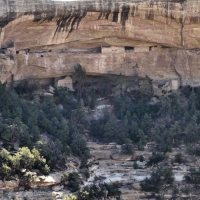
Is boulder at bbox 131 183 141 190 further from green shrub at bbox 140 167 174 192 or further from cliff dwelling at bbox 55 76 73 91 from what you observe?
cliff dwelling at bbox 55 76 73 91

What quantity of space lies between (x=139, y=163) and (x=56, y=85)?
19.6 feet

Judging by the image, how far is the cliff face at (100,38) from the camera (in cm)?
3647

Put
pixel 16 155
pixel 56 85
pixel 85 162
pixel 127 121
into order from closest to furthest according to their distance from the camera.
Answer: pixel 16 155, pixel 85 162, pixel 127 121, pixel 56 85

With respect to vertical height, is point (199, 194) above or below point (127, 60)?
below

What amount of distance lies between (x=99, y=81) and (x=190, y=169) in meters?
7.00

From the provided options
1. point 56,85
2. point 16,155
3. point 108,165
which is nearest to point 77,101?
point 56,85

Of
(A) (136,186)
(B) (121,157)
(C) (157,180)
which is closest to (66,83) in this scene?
(B) (121,157)

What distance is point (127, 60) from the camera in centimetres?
3953

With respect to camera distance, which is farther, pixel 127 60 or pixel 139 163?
pixel 127 60

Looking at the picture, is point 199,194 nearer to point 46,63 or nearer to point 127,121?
point 127,121

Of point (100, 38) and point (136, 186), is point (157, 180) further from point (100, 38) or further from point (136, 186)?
point (100, 38)

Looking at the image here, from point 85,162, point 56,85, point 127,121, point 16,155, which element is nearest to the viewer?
point 16,155

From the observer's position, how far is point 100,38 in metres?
38.6

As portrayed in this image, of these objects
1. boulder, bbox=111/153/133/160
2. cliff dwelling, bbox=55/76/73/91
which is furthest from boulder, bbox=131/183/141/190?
cliff dwelling, bbox=55/76/73/91
